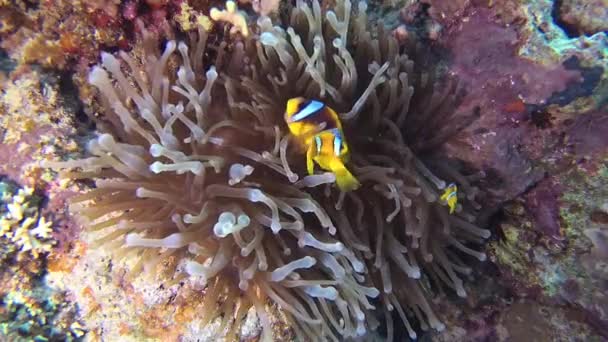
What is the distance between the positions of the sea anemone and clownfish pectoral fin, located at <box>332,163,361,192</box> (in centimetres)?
6

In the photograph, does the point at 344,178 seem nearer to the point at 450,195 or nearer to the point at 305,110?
the point at 305,110

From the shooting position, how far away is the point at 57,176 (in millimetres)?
2393

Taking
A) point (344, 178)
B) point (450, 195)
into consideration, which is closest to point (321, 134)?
point (344, 178)

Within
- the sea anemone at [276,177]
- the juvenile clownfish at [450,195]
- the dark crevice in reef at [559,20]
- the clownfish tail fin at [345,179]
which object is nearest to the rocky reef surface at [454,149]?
the dark crevice in reef at [559,20]

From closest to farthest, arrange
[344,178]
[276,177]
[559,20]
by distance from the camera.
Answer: [344,178], [276,177], [559,20]

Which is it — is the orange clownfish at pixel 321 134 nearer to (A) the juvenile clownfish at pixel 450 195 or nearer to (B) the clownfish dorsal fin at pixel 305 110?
(B) the clownfish dorsal fin at pixel 305 110

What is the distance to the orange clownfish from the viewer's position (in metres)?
2.15

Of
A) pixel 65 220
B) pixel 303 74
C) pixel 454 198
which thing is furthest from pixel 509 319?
pixel 65 220

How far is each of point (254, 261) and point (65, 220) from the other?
113cm

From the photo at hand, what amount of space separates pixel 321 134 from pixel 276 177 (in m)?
0.37

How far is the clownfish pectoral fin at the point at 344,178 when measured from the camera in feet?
7.27

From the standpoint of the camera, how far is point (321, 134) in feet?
6.95

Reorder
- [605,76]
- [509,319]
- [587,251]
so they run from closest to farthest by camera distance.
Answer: [605,76] → [587,251] → [509,319]

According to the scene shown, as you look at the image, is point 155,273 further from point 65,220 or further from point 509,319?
point 509,319
